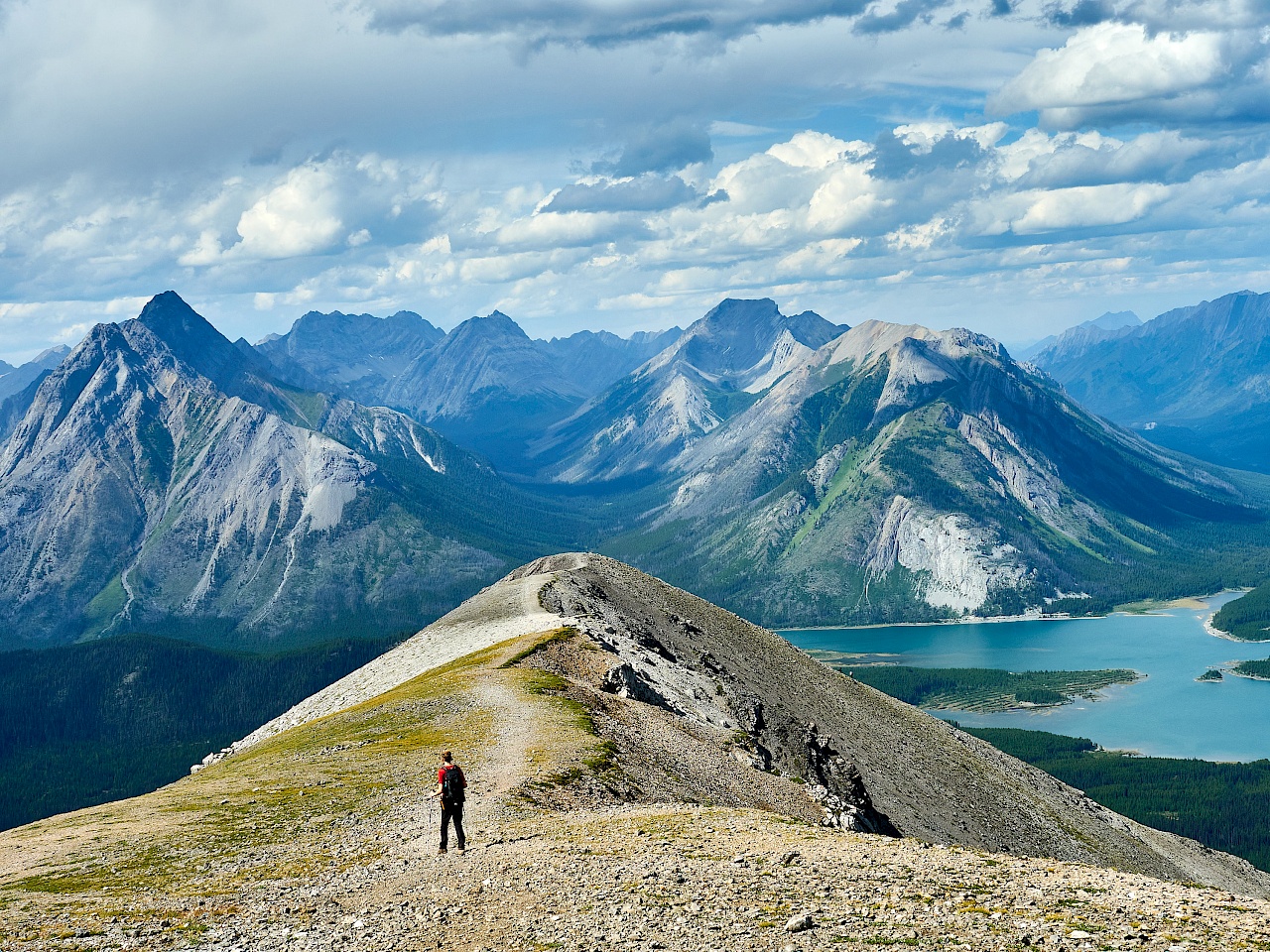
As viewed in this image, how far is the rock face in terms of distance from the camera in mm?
72688

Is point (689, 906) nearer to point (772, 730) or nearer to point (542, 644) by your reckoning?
point (772, 730)

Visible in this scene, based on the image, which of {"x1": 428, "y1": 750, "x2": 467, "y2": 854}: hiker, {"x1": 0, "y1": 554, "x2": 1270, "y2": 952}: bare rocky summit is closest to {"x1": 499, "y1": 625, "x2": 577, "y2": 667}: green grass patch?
{"x1": 0, "y1": 554, "x2": 1270, "y2": 952}: bare rocky summit

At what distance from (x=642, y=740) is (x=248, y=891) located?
34.6 meters

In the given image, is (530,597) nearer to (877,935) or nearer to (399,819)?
(399,819)

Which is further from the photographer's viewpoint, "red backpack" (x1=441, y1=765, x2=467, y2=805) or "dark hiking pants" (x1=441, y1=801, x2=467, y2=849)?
"red backpack" (x1=441, y1=765, x2=467, y2=805)

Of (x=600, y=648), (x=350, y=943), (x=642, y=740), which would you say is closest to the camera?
(x=350, y=943)

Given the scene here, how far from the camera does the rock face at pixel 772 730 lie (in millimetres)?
72688

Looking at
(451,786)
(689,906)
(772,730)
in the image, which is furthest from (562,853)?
(772,730)

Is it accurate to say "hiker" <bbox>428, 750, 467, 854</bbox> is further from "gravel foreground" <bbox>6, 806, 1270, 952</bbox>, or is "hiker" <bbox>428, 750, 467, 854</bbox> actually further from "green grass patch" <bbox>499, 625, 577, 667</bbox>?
"green grass patch" <bbox>499, 625, 577, 667</bbox>

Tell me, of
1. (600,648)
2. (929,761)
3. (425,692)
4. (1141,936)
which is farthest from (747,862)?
(929,761)

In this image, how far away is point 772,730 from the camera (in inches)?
3620

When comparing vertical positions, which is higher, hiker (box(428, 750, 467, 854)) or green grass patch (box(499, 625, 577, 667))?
green grass patch (box(499, 625, 577, 667))

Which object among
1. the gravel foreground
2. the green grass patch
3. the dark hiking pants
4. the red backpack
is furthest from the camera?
the green grass patch

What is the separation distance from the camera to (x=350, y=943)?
95.6 feet
